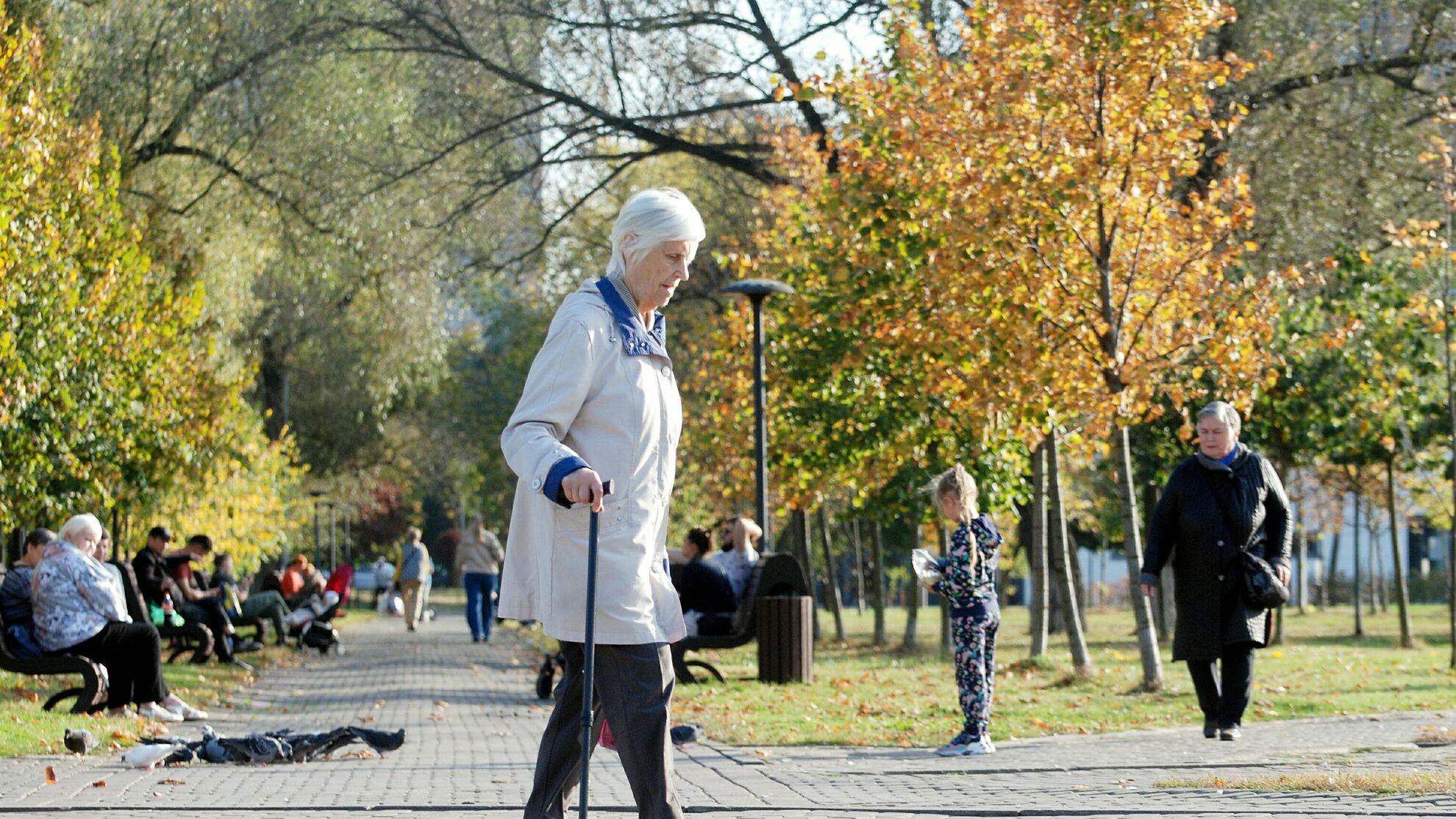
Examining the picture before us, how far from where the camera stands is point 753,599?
15172mm

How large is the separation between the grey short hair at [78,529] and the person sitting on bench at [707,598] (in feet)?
16.9

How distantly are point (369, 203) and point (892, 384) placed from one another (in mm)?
7697

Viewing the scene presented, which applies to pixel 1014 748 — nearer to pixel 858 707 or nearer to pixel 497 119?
pixel 858 707

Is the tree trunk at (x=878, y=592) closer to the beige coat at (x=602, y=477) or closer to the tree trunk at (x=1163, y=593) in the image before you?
the tree trunk at (x=1163, y=593)

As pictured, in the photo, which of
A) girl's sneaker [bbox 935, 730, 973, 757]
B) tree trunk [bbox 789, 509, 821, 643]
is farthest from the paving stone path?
tree trunk [bbox 789, 509, 821, 643]

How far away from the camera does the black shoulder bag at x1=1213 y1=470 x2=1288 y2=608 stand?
952 centimetres

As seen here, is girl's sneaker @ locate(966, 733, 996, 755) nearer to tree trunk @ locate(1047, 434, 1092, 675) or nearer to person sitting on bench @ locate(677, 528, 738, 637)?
person sitting on bench @ locate(677, 528, 738, 637)

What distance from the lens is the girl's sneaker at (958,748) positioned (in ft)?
32.0

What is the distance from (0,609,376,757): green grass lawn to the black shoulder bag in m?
6.28

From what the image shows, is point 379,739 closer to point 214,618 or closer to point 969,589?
point 969,589

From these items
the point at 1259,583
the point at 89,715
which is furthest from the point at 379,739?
the point at 1259,583

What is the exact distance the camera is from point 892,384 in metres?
20.5

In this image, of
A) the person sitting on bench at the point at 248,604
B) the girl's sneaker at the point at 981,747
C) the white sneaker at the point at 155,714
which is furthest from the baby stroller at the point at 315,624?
the girl's sneaker at the point at 981,747

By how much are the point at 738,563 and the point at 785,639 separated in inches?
58.4
